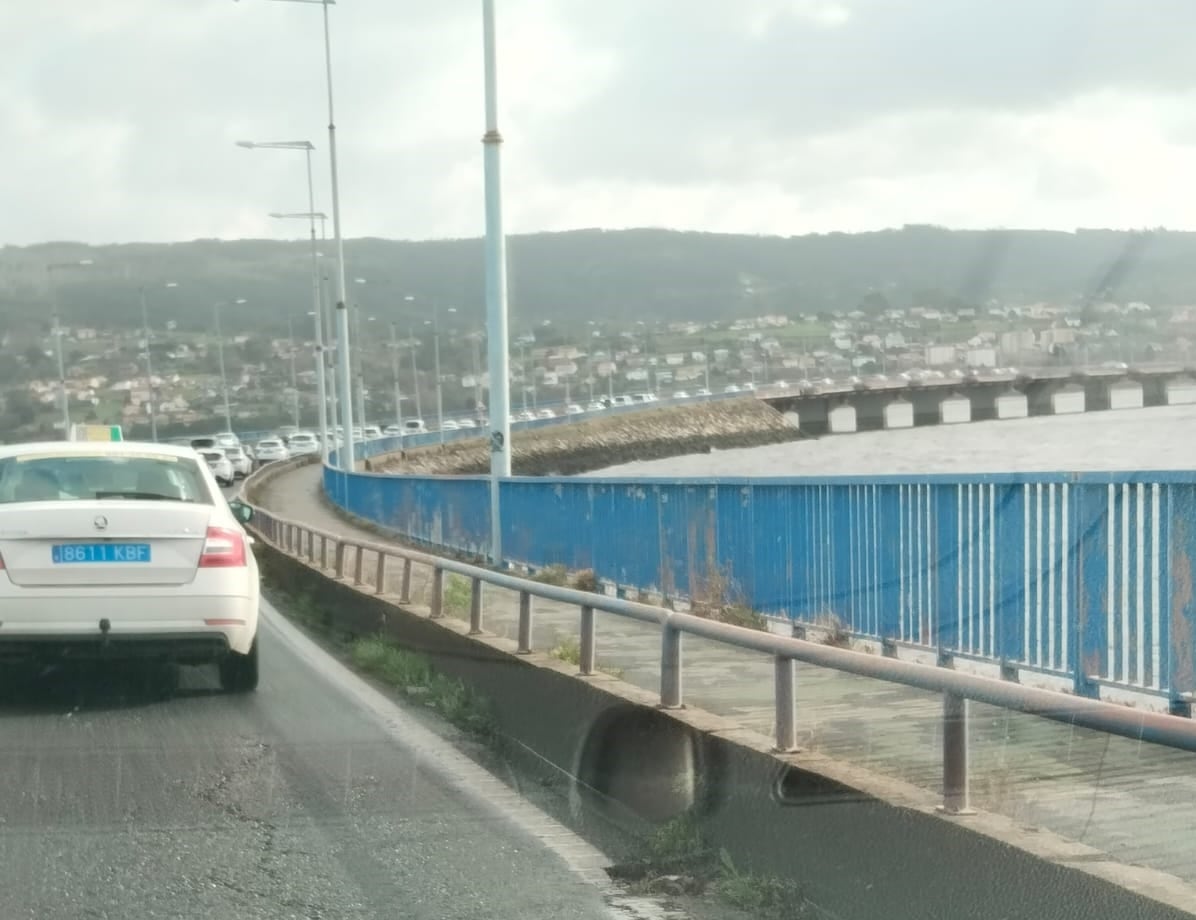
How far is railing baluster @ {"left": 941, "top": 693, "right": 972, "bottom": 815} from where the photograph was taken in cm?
521

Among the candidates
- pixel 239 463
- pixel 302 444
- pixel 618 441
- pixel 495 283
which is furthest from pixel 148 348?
pixel 495 283

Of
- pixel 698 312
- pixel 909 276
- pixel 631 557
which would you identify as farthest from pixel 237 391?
pixel 631 557

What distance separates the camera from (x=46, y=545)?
11.0m

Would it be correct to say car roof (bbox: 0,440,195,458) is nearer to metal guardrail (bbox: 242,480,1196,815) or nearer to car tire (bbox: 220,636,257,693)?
car tire (bbox: 220,636,257,693)

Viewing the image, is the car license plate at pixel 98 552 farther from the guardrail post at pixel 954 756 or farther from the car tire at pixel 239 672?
the guardrail post at pixel 954 756

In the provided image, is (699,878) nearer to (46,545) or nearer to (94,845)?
(94,845)

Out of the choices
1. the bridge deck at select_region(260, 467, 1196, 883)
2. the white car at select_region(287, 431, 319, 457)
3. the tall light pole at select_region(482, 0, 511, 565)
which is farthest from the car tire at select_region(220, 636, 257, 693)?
the white car at select_region(287, 431, 319, 457)

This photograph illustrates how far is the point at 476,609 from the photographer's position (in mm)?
11672

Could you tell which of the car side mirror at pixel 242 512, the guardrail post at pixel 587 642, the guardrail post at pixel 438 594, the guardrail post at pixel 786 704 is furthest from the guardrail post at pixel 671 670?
the car side mirror at pixel 242 512

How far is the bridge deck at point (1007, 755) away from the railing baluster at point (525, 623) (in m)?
2.61

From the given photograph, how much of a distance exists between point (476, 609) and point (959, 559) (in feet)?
9.44

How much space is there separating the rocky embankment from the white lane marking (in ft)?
199

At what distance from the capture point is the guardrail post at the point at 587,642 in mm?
9125

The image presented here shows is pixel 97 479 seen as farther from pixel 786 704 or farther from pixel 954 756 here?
pixel 954 756
